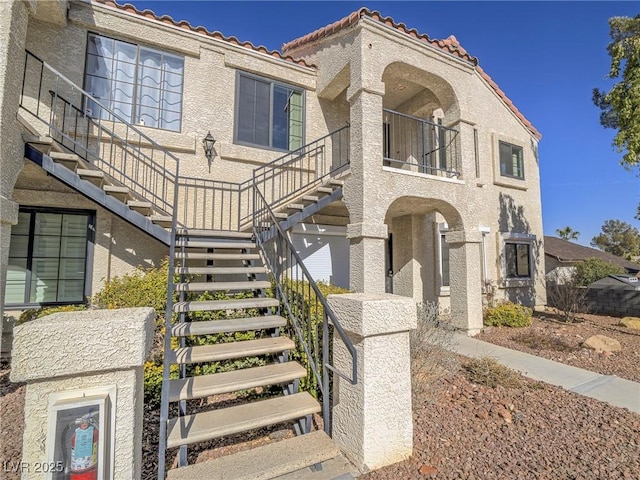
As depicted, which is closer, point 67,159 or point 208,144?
point 67,159

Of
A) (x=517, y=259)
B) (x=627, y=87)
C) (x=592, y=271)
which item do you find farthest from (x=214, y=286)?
(x=592, y=271)

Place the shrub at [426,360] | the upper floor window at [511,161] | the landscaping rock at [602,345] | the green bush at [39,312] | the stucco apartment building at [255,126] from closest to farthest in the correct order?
the shrub at [426,360]
the green bush at [39,312]
the stucco apartment building at [255,126]
the landscaping rock at [602,345]
the upper floor window at [511,161]

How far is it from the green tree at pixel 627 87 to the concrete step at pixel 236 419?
300 inches

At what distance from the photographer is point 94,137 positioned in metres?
5.98

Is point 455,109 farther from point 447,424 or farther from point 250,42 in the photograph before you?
point 447,424

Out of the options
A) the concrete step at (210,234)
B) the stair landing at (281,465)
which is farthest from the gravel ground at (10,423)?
the concrete step at (210,234)

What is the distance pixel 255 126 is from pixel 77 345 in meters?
6.67

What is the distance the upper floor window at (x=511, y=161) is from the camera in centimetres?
1047

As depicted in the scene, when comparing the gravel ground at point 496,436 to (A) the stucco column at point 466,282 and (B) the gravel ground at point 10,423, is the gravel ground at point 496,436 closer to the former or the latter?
(B) the gravel ground at point 10,423

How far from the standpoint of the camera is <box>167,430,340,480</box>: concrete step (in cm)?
225

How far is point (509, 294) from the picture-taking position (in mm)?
10016

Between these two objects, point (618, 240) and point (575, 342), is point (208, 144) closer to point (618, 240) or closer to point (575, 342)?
point (575, 342)

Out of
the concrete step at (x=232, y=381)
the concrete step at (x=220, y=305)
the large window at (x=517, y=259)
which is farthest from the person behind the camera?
the large window at (x=517, y=259)

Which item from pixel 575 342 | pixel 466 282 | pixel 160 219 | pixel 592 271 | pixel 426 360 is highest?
pixel 160 219
